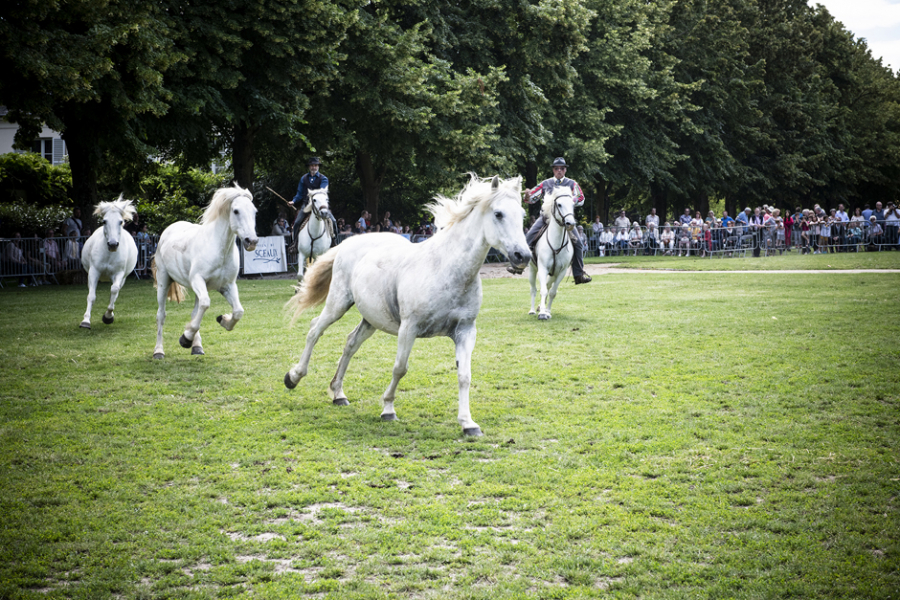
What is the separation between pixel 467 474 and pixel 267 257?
85.4 ft

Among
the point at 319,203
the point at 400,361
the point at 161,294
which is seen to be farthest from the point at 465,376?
the point at 319,203

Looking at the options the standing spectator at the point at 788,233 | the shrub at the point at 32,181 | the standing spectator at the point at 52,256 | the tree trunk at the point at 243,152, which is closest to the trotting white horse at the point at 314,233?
the tree trunk at the point at 243,152

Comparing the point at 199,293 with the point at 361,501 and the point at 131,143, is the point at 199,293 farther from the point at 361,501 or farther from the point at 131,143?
the point at 131,143

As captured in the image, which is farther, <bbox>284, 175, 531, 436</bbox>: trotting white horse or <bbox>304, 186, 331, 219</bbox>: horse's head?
<bbox>304, 186, 331, 219</bbox>: horse's head

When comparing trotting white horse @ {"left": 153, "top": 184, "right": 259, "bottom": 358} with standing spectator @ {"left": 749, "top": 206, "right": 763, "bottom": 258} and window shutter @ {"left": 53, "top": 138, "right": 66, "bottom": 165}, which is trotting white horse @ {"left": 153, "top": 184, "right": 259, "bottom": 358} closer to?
standing spectator @ {"left": 749, "top": 206, "right": 763, "bottom": 258}

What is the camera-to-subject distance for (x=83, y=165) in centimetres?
2659

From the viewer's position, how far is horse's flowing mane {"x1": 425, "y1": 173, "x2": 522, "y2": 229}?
281 inches

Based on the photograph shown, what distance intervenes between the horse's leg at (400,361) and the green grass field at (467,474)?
176 millimetres

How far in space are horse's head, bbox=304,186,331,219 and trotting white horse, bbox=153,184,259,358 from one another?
7.78 metres

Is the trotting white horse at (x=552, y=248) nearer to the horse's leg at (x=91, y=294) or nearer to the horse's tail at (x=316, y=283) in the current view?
the horse's tail at (x=316, y=283)

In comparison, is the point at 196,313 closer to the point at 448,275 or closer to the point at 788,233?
the point at 448,275

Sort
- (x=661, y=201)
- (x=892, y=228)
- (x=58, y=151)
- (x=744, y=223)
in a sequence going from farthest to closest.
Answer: (x=58, y=151)
(x=661, y=201)
(x=744, y=223)
(x=892, y=228)

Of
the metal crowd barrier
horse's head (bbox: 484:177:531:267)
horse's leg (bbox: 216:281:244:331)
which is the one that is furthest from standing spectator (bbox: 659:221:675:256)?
horse's head (bbox: 484:177:531:267)

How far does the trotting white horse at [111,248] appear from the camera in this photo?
14.8m
